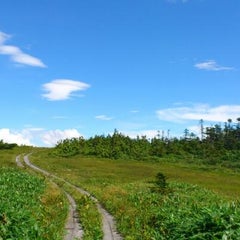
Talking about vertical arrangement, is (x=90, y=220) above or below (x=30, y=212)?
below

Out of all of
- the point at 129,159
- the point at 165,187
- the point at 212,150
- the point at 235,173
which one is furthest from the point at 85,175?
the point at 212,150

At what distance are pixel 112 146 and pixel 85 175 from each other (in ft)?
161

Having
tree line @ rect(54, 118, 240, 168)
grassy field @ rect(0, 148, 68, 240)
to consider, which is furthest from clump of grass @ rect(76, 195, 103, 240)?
tree line @ rect(54, 118, 240, 168)

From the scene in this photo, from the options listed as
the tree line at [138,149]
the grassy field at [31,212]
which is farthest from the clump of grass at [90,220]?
the tree line at [138,149]

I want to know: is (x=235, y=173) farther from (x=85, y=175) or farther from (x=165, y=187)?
(x=165, y=187)

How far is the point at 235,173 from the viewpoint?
87.2m

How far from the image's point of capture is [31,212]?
75.3 feet

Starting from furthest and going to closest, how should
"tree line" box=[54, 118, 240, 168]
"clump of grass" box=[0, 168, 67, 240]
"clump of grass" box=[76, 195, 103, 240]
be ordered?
"tree line" box=[54, 118, 240, 168], "clump of grass" box=[76, 195, 103, 240], "clump of grass" box=[0, 168, 67, 240]

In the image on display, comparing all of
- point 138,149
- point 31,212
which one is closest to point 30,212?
point 31,212

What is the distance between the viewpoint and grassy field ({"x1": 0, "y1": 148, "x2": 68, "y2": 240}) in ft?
54.4

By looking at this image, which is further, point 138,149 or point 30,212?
point 138,149

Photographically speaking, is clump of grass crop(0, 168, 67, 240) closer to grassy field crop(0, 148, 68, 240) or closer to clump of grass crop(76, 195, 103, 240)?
grassy field crop(0, 148, 68, 240)

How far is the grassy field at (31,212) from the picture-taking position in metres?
16.6

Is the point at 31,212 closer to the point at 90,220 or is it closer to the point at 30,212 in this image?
the point at 30,212
